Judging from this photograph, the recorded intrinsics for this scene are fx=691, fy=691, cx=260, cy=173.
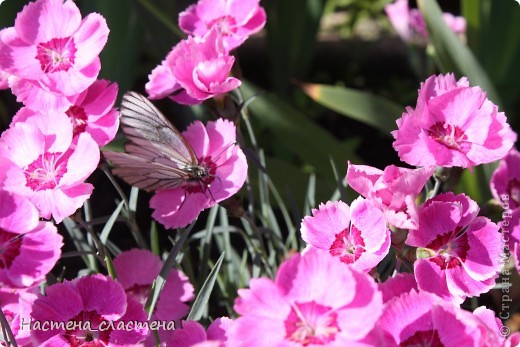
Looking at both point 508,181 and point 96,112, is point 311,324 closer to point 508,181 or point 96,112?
point 96,112

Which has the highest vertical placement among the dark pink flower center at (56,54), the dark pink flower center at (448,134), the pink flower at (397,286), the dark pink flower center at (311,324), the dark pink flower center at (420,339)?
the dark pink flower center at (56,54)

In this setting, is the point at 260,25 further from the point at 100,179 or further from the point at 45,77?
the point at 100,179

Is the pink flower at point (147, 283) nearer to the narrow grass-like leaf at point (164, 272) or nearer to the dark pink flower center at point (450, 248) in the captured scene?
the narrow grass-like leaf at point (164, 272)

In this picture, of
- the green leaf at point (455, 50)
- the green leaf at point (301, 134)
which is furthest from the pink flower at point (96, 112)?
the green leaf at point (455, 50)

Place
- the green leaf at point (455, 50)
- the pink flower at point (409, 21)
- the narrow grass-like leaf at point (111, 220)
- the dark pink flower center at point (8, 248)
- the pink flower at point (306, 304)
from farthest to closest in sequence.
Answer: the pink flower at point (409, 21) → the green leaf at point (455, 50) → the narrow grass-like leaf at point (111, 220) → the dark pink flower center at point (8, 248) → the pink flower at point (306, 304)

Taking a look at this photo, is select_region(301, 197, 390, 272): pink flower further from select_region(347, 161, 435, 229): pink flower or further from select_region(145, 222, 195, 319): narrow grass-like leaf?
select_region(145, 222, 195, 319): narrow grass-like leaf
